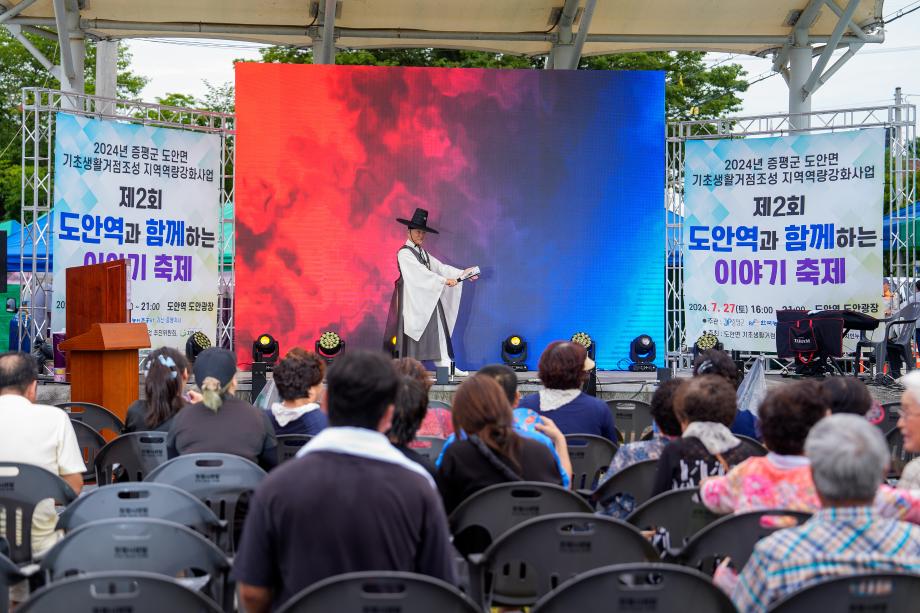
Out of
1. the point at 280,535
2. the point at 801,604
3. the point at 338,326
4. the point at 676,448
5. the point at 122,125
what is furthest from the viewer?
the point at 338,326

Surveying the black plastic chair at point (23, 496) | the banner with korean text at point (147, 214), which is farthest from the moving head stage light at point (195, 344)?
the black plastic chair at point (23, 496)

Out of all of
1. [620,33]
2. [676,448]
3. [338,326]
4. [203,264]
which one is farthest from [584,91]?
[676,448]

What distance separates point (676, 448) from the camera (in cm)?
329

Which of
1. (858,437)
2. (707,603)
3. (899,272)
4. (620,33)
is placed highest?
(620,33)

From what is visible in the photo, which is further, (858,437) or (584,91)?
(584,91)

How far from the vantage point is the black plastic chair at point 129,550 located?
246cm

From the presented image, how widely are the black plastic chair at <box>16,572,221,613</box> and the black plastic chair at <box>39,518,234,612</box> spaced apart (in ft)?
1.40

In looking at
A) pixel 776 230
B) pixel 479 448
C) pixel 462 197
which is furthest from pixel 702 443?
pixel 462 197

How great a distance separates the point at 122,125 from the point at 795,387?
30.8ft

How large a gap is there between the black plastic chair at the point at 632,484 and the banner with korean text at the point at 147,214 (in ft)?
26.2

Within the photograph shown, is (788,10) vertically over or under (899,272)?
over

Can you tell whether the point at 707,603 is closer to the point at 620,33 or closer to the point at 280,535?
the point at 280,535

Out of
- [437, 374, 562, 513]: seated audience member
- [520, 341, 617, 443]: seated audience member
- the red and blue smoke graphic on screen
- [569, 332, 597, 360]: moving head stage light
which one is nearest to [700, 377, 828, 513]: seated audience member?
[437, 374, 562, 513]: seated audience member

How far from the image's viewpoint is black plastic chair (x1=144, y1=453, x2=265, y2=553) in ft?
11.0
